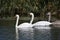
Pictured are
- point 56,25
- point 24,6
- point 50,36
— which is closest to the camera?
point 50,36

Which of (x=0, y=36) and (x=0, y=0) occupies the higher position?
(x=0, y=0)

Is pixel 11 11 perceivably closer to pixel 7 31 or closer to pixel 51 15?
→ pixel 51 15

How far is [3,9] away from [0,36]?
8349mm

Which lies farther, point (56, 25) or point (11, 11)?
point (11, 11)

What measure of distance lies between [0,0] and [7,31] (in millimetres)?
6951

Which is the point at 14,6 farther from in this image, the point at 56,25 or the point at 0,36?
the point at 0,36

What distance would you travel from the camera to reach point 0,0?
2370 cm

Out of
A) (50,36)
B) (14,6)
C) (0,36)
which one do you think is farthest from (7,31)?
(14,6)

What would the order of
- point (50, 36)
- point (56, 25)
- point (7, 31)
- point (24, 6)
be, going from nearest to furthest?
point (50, 36) < point (7, 31) < point (56, 25) < point (24, 6)

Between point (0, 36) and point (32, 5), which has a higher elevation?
point (32, 5)

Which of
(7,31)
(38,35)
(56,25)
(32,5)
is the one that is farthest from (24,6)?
(38,35)

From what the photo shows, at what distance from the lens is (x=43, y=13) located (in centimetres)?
2384

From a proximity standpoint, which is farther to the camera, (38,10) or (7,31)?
(38,10)

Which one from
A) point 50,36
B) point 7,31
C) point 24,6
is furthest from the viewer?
point 24,6
